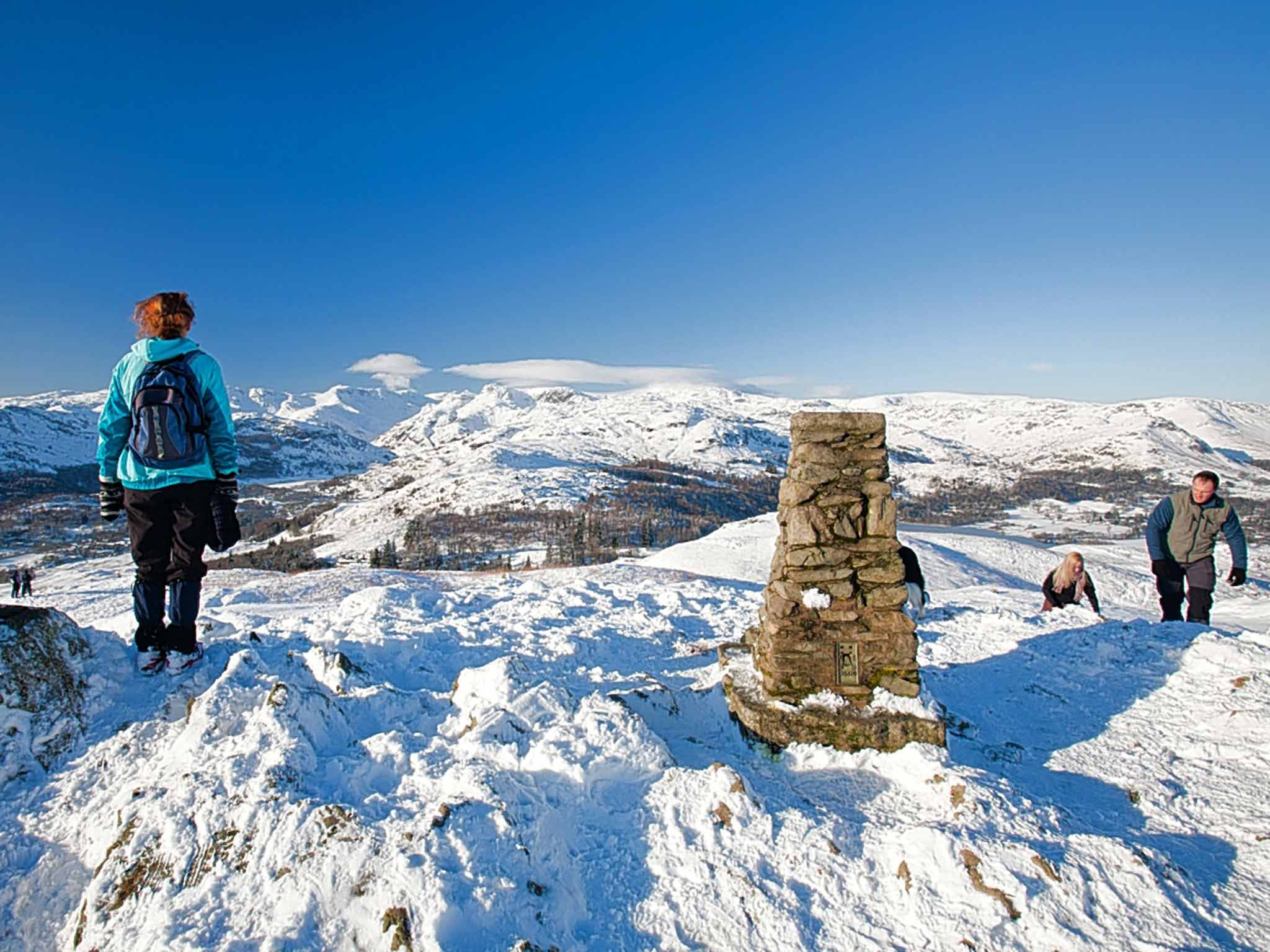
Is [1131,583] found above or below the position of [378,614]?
below

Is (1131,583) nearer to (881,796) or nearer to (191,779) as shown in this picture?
(881,796)

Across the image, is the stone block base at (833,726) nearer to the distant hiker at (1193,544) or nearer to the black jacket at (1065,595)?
the distant hiker at (1193,544)

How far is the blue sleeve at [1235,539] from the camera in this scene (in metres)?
8.99

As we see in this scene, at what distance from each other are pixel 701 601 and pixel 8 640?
984cm

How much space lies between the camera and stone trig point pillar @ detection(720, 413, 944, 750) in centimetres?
605

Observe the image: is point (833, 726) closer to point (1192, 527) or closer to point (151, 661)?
point (151, 661)

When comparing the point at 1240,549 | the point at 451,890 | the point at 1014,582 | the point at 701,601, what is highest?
the point at 1240,549

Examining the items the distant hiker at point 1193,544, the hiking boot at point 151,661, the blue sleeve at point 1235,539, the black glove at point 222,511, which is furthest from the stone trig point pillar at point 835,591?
the blue sleeve at point 1235,539

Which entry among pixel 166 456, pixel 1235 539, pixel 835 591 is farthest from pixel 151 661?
pixel 1235 539

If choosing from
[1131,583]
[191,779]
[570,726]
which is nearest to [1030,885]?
[570,726]

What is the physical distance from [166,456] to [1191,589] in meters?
13.8

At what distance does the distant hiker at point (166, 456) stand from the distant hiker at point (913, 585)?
Result: 21.9 ft

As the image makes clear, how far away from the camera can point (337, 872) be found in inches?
128

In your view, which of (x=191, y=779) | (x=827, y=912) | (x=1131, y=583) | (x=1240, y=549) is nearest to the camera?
(x=827, y=912)
